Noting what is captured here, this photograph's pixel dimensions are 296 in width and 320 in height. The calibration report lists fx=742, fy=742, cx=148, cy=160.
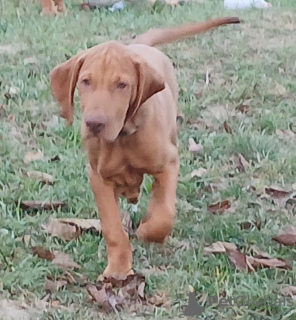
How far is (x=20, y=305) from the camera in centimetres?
268

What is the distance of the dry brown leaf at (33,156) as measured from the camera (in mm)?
4075

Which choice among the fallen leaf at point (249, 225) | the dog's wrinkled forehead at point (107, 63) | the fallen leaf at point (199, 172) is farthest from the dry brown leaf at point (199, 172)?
the dog's wrinkled forehead at point (107, 63)

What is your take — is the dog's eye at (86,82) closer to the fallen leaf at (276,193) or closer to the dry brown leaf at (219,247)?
the dry brown leaf at (219,247)

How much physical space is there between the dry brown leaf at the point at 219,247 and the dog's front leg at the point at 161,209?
0.18 metres

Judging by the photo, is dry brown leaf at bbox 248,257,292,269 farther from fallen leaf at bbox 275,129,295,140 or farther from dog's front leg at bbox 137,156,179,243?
fallen leaf at bbox 275,129,295,140

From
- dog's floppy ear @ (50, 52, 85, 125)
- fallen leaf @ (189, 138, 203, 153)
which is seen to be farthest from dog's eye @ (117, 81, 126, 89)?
fallen leaf @ (189, 138, 203, 153)

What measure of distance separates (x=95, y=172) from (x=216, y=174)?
1.12m

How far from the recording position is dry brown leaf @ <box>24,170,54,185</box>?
3803 millimetres

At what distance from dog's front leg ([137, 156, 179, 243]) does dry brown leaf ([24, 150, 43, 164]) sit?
111 cm

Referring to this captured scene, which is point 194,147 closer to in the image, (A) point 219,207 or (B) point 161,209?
(A) point 219,207

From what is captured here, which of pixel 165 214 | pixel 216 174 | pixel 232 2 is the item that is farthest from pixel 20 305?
pixel 232 2

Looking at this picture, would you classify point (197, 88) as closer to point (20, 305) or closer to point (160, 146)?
point (160, 146)

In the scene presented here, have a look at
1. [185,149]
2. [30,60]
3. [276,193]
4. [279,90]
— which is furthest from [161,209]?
[30,60]

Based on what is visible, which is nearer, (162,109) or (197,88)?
(162,109)
